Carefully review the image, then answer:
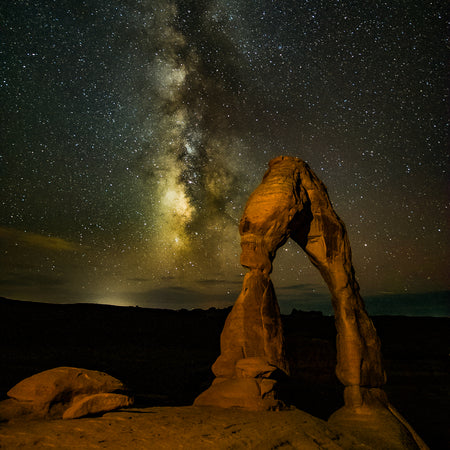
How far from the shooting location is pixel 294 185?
841cm

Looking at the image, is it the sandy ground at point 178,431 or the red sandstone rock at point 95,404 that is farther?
the red sandstone rock at point 95,404

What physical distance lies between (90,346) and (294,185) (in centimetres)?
2849

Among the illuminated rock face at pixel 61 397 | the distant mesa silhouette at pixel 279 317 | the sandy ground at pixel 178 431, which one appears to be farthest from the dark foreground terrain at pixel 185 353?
the illuminated rock face at pixel 61 397

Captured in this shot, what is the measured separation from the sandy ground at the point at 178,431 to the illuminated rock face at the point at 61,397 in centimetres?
22

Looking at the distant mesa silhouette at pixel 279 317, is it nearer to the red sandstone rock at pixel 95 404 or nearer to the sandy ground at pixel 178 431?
the sandy ground at pixel 178 431

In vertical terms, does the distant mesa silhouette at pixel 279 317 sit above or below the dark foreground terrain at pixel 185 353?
above

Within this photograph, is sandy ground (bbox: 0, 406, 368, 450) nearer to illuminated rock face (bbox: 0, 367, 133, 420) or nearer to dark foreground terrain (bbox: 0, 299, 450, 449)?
illuminated rock face (bbox: 0, 367, 133, 420)

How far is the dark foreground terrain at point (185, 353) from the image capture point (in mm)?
Result: 15117

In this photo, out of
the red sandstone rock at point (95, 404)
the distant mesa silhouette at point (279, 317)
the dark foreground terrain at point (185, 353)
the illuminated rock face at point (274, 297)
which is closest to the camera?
the red sandstone rock at point (95, 404)

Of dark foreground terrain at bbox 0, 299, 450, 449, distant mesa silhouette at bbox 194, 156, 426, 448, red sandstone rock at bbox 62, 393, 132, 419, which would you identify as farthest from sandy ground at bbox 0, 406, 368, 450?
dark foreground terrain at bbox 0, 299, 450, 449

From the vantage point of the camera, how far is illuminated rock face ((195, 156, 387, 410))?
21.9 ft

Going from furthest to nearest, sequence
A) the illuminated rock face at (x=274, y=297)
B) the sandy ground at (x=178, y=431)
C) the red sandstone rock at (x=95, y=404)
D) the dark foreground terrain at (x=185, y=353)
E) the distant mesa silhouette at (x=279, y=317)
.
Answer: the dark foreground terrain at (x=185, y=353) < the illuminated rock face at (x=274, y=297) < the distant mesa silhouette at (x=279, y=317) < the red sandstone rock at (x=95, y=404) < the sandy ground at (x=178, y=431)

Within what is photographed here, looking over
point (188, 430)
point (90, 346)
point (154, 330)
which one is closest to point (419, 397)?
point (188, 430)

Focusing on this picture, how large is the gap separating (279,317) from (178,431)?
361 cm
